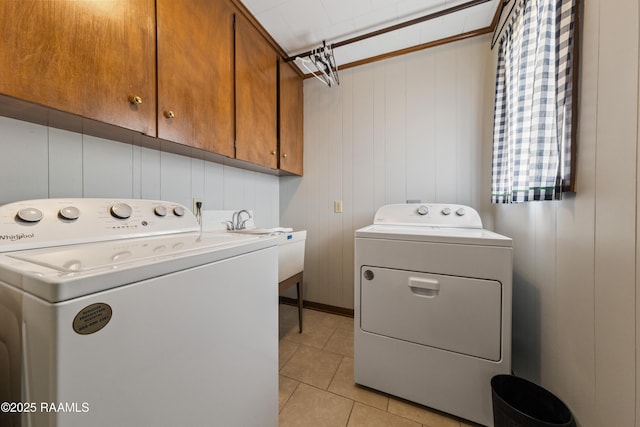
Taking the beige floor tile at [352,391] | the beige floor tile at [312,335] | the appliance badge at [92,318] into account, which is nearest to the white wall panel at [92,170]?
the appliance badge at [92,318]

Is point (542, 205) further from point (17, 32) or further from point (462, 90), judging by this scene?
point (17, 32)

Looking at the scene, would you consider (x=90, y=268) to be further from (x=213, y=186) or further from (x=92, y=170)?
(x=213, y=186)

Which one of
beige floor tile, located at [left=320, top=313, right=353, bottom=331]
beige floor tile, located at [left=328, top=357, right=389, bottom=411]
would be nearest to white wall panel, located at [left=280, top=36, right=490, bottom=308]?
beige floor tile, located at [left=320, top=313, right=353, bottom=331]

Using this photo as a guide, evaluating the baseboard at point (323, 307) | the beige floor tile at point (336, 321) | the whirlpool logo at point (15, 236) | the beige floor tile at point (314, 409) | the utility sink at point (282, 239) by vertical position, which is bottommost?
the beige floor tile at point (314, 409)

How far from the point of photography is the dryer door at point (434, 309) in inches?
41.7

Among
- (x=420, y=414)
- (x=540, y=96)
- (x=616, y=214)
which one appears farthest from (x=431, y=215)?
(x=420, y=414)

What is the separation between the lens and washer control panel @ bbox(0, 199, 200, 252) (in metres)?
0.70

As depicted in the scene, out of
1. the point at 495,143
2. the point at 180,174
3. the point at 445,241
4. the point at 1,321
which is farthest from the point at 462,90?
the point at 1,321

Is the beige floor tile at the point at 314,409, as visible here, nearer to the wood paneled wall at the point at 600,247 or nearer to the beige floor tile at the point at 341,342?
the beige floor tile at the point at 341,342

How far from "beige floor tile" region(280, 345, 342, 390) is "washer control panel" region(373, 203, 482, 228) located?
1052 mm

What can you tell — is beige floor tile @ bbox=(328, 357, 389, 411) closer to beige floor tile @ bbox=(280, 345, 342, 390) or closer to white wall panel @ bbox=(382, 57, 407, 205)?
beige floor tile @ bbox=(280, 345, 342, 390)

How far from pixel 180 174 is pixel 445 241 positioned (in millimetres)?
1583

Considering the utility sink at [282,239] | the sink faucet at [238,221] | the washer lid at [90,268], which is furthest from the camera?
the sink faucet at [238,221]

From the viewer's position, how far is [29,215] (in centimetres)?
72
